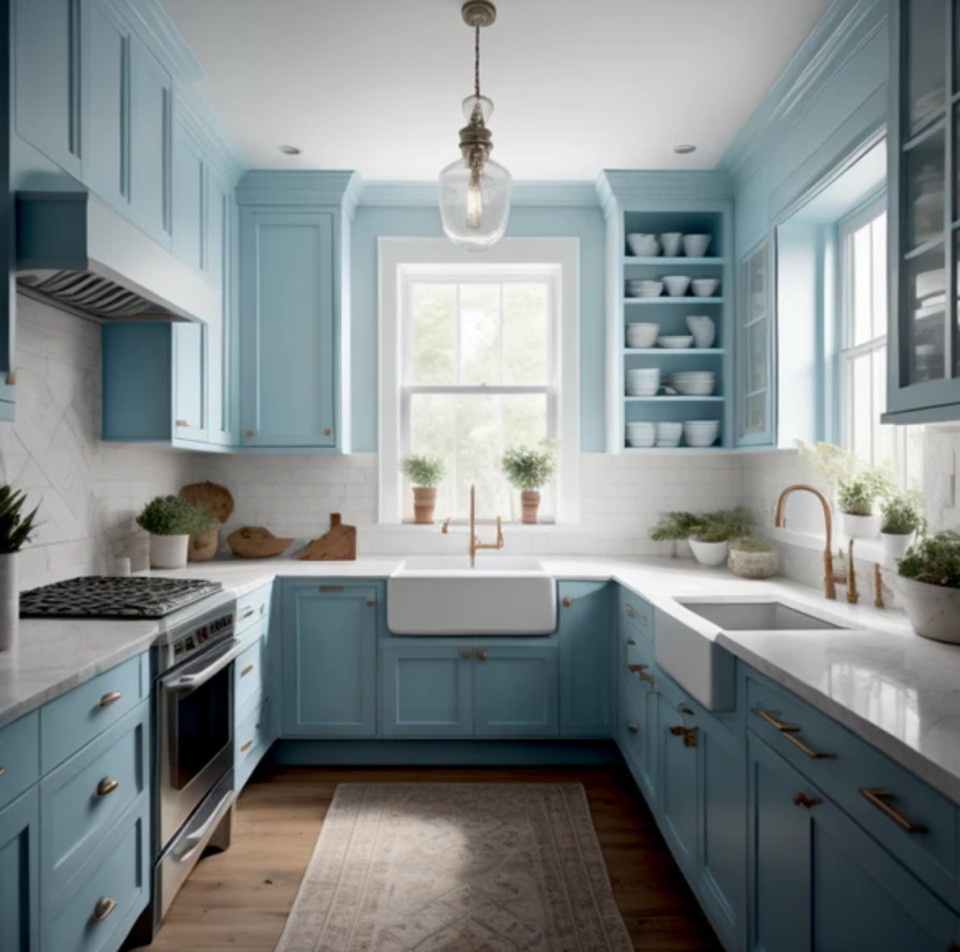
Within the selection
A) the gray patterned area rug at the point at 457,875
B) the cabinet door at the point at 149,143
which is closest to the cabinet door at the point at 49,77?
the cabinet door at the point at 149,143

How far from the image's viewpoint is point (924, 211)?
1.75 m

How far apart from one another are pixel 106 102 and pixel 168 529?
1.70m

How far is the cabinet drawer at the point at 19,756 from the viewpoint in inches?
54.1

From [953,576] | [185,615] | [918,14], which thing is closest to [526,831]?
[185,615]

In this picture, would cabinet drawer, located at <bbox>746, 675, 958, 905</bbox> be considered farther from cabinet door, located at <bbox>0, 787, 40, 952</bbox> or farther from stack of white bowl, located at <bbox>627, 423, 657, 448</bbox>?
stack of white bowl, located at <bbox>627, 423, 657, 448</bbox>

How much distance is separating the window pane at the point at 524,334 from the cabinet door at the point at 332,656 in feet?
4.95

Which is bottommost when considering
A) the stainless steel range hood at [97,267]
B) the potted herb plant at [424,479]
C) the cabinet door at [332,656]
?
the cabinet door at [332,656]

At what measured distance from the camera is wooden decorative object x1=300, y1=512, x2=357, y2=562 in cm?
367

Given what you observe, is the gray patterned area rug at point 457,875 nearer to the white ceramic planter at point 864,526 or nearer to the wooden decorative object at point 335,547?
the wooden decorative object at point 335,547

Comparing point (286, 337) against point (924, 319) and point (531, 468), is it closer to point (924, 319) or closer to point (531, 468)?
point (531, 468)

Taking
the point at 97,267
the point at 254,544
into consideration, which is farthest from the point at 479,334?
the point at 97,267

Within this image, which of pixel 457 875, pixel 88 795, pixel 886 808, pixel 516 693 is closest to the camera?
pixel 886 808

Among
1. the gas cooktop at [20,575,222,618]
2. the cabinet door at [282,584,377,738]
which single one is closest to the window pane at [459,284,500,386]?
the cabinet door at [282,584,377,738]

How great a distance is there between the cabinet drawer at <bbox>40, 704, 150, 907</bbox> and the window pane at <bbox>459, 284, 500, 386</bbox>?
2.55 metres
